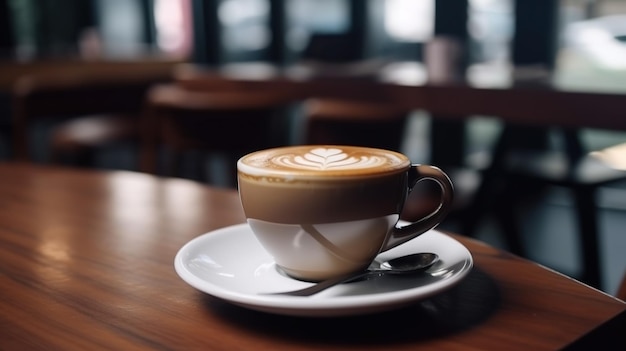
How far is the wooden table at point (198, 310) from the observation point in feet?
1.68

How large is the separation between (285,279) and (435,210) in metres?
0.15

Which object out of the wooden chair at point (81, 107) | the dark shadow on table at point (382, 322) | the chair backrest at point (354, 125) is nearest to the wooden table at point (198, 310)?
the dark shadow on table at point (382, 322)

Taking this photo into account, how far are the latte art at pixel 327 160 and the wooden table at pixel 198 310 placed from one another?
0.13 m

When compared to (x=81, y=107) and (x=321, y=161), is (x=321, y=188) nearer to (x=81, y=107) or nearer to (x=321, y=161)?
(x=321, y=161)

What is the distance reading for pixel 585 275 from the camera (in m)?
2.48

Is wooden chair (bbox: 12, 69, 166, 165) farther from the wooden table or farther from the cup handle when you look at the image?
the cup handle

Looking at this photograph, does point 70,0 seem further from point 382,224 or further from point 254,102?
point 382,224

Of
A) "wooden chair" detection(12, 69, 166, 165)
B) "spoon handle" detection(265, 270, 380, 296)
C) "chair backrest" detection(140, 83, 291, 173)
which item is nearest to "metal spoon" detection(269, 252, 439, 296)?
"spoon handle" detection(265, 270, 380, 296)

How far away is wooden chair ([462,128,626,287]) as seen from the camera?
2420mm

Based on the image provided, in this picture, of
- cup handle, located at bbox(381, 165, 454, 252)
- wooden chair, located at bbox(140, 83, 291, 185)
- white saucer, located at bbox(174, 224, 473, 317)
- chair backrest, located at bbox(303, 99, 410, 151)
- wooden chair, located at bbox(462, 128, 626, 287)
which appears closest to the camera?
white saucer, located at bbox(174, 224, 473, 317)

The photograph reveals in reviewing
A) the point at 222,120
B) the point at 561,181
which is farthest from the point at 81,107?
the point at 561,181

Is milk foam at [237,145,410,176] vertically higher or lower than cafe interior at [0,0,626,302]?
higher

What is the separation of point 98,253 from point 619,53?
409 cm

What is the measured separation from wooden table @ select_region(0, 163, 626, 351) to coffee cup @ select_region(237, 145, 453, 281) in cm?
6
